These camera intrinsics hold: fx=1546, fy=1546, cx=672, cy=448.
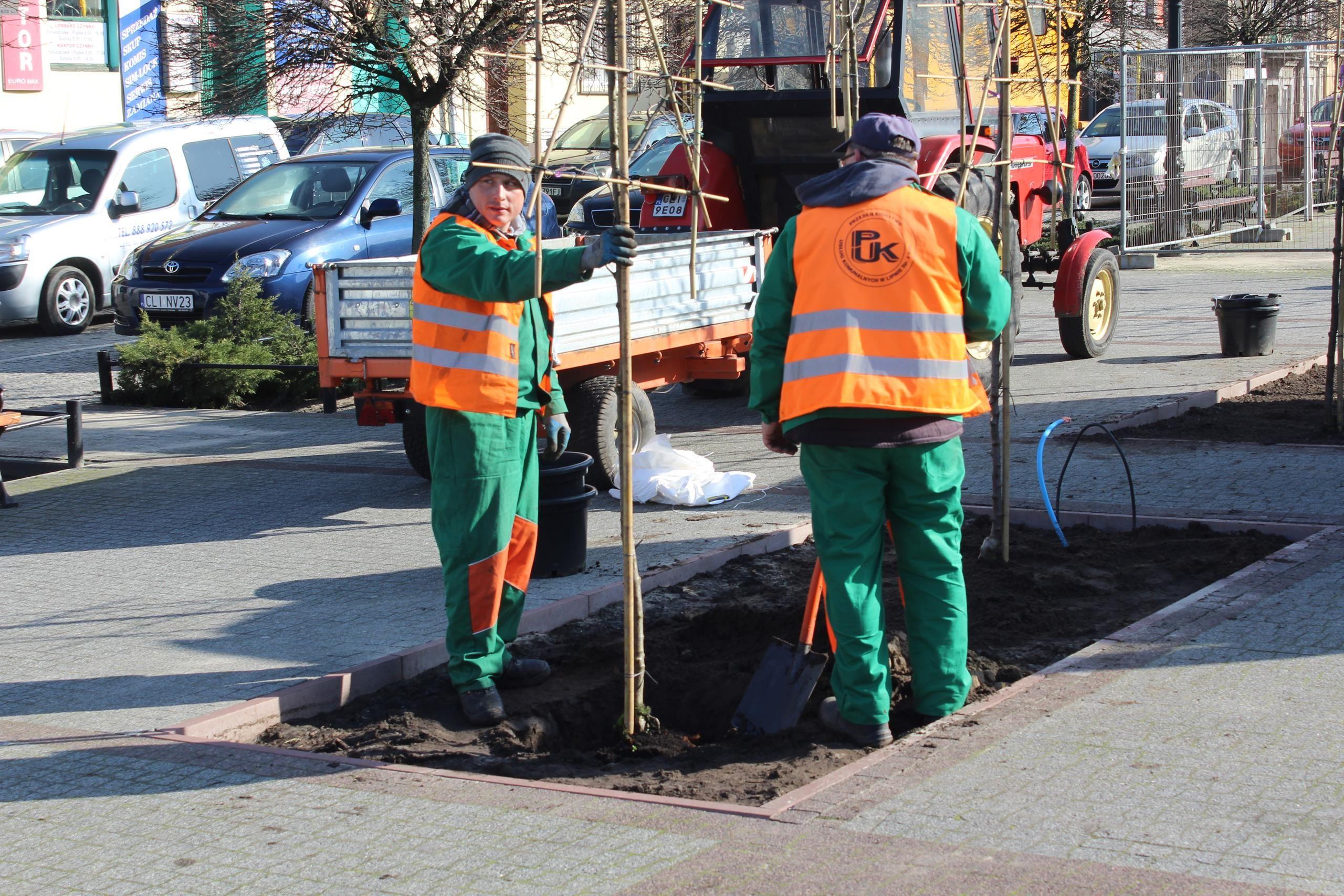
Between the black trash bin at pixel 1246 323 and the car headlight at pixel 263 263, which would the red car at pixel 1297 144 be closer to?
the black trash bin at pixel 1246 323

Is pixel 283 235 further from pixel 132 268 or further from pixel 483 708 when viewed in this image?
pixel 483 708

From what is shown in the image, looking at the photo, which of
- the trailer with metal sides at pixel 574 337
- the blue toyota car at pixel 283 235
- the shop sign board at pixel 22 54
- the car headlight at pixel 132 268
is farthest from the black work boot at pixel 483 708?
the shop sign board at pixel 22 54

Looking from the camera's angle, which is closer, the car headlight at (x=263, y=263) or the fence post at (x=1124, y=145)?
the car headlight at (x=263, y=263)

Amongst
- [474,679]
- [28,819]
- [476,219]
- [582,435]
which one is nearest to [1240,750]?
[474,679]

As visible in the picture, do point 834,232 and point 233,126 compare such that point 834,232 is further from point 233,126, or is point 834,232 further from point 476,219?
point 233,126

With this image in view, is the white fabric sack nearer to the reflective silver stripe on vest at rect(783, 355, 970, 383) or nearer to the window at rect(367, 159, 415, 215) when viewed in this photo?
the reflective silver stripe on vest at rect(783, 355, 970, 383)

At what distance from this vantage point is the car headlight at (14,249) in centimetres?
1585

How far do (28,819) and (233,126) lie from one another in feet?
47.3

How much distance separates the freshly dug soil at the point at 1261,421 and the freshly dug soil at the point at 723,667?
265 cm

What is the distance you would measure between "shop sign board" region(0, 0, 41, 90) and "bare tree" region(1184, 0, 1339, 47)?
70.7ft

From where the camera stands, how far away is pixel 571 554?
7.10m

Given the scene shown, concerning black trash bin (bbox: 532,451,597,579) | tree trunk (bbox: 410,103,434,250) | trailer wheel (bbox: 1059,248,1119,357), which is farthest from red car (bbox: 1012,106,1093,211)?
black trash bin (bbox: 532,451,597,579)

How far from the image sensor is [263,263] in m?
13.5

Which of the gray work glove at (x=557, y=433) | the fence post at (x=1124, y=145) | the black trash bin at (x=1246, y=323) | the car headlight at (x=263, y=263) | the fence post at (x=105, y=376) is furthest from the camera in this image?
the fence post at (x=1124, y=145)
